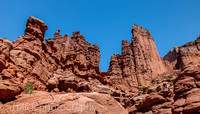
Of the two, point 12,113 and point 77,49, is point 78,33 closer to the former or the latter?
point 77,49

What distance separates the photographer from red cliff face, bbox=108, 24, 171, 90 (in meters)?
70.4

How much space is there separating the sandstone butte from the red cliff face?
493 millimetres

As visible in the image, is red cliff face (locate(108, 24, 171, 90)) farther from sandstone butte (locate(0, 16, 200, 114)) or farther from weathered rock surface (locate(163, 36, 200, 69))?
weathered rock surface (locate(163, 36, 200, 69))

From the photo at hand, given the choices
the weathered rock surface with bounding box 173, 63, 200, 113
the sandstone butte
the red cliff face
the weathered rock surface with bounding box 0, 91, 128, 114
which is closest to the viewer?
the weathered rock surface with bounding box 0, 91, 128, 114

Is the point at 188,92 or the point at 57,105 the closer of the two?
the point at 57,105

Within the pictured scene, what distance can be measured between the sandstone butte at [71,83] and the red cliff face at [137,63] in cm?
49

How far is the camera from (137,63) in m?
76.2

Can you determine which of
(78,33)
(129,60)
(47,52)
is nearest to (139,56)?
(129,60)

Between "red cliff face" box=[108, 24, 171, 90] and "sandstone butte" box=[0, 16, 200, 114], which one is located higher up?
"red cliff face" box=[108, 24, 171, 90]

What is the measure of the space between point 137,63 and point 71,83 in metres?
54.5

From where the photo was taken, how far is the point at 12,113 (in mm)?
7871

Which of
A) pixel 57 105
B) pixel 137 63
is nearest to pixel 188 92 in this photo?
pixel 57 105

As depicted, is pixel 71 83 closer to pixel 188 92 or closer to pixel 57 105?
pixel 188 92

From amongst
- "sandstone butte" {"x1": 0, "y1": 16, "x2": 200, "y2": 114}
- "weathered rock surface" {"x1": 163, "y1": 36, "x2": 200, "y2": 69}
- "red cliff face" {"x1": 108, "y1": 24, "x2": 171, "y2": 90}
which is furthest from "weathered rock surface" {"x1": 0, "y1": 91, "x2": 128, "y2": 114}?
"weathered rock surface" {"x1": 163, "y1": 36, "x2": 200, "y2": 69}
